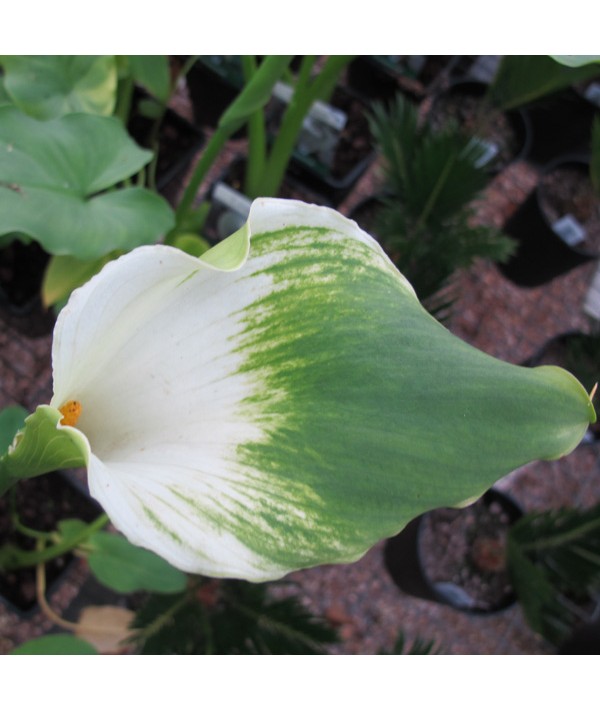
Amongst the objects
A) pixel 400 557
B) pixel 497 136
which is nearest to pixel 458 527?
pixel 400 557

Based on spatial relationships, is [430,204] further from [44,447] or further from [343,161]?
[44,447]

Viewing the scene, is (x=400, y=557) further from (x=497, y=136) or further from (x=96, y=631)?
(x=497, y=136)

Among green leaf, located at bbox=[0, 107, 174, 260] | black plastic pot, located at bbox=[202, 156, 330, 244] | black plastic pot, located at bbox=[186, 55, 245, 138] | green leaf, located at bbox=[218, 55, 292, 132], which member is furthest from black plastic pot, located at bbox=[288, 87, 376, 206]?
green leaf, located at bbox=[0, 107, 174, 260]

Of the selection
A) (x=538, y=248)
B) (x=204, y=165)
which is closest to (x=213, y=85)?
(x=204, y=165)

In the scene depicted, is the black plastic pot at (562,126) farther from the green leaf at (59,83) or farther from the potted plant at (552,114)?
the green leaf at (59,83)

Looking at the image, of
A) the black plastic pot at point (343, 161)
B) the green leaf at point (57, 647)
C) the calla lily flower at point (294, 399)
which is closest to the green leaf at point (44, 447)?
the calla lily flower at point (294, 399)

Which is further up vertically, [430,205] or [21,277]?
[430,205]
